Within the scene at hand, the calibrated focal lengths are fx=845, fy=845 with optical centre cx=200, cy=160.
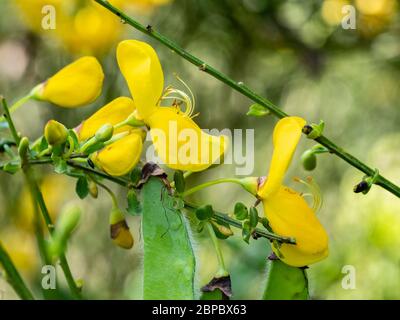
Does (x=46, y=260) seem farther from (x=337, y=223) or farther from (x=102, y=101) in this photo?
(x=337, y=223)

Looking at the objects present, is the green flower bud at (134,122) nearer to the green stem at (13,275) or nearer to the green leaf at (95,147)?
the green leaf at (95,147)

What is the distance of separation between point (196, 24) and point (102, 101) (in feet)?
0.96

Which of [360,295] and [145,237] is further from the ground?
[360,295]

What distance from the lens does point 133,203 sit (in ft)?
2.20

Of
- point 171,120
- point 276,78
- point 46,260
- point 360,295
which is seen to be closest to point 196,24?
point 276,78

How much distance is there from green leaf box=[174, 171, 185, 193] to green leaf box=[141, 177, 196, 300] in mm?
14

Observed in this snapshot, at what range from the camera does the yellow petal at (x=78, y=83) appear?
78cm

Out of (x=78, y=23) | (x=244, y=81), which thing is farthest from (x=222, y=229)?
(x=244, y=81)

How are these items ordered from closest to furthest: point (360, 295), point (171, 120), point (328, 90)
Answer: point (171, 120), point (360, 295), point (328, 90)

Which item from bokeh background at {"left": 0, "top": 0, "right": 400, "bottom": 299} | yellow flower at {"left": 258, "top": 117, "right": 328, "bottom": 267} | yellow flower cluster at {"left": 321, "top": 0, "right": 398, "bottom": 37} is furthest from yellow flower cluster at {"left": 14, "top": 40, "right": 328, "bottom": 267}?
yellow flower cluster at {"left": 321, "top": 0, "right": 398, "bottom": 37}

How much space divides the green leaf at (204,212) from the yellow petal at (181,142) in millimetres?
38

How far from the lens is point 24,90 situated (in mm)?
1826

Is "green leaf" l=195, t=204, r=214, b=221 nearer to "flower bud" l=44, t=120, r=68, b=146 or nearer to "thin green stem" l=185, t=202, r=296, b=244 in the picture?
"thin green stem" l=185, t=202, r=296, b=244

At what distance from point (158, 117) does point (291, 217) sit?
138 millimetres
